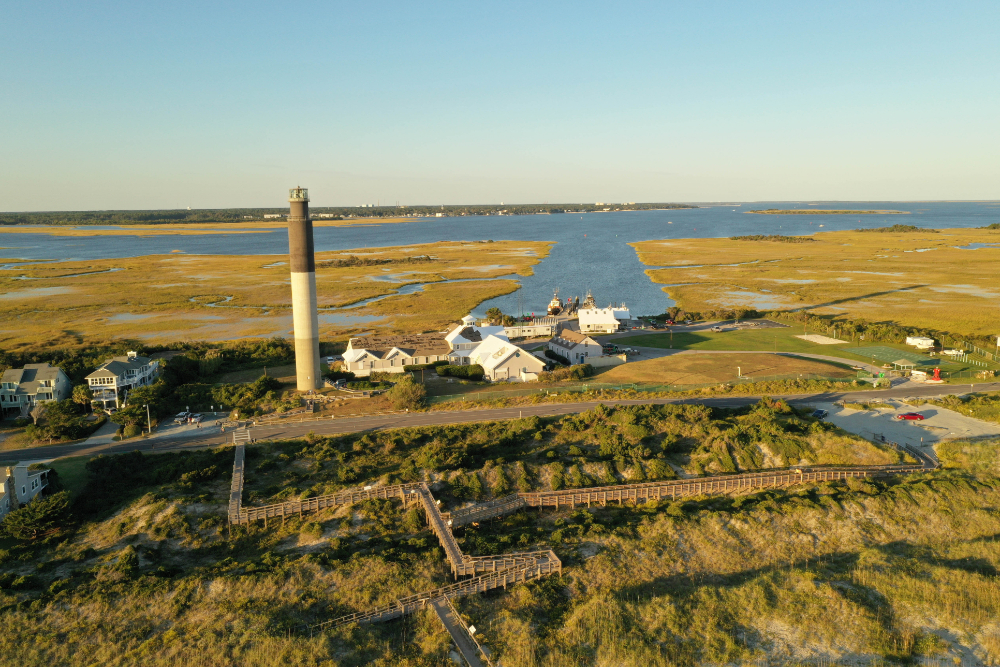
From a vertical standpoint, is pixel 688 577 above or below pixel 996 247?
below

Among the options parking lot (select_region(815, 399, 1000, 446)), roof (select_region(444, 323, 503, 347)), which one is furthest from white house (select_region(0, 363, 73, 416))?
parking lot (select_region(815, 399, 1000, 446))

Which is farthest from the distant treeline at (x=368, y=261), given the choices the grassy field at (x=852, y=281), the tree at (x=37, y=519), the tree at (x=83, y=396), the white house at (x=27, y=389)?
the tree at (x=37, y=519)

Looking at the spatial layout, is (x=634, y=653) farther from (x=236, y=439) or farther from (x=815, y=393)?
(x=815, y=393)

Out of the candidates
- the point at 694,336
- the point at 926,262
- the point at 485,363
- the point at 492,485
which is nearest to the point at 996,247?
the point at 926,262

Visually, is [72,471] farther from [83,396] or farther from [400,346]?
[400,346]

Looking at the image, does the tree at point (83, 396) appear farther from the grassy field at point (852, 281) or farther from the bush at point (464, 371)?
the grassy field at point (852, 281)

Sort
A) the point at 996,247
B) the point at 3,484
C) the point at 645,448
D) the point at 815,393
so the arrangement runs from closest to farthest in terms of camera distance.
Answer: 1. the point at 3,484
2. the point at 645,448
3. the point at 815,393
4. the point at 996,247

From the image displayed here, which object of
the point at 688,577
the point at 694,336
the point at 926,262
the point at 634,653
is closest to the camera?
the point at 634,653
